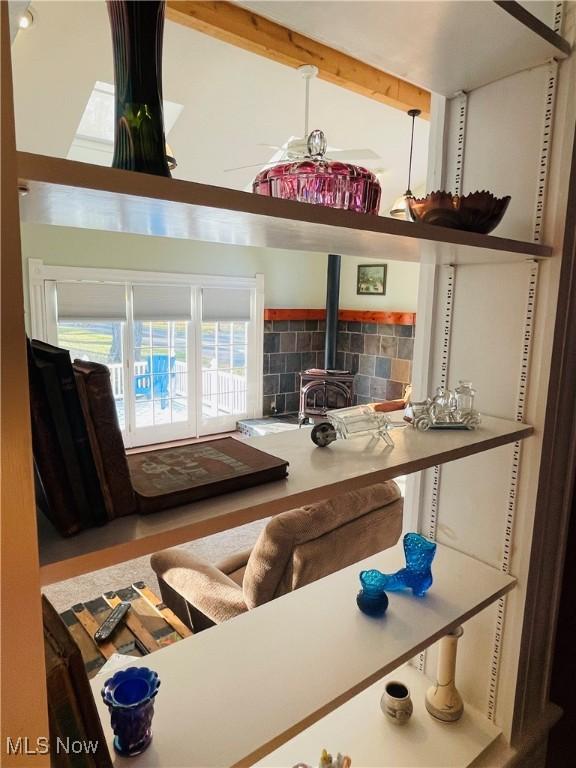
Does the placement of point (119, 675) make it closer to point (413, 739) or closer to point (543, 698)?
point (413, 739)

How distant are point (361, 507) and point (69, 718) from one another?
4.62 feet

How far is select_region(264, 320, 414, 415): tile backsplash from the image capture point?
5.69m

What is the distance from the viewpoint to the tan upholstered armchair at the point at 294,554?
1.66 meters

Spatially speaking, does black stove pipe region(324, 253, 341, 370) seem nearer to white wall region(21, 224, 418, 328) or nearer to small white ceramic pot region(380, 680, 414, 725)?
white wall region(21, 224, 418, 328)

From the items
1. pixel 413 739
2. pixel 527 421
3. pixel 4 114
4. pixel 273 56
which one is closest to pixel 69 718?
pixel 4 114

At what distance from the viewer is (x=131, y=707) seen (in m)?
0.67

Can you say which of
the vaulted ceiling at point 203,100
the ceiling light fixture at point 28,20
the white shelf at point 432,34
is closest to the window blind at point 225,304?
the vaulted ceiling at point 203,100

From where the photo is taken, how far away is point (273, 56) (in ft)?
9.23

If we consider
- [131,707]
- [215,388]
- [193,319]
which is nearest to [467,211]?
[131,707]

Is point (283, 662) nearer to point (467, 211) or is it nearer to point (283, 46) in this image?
point (467, 211)

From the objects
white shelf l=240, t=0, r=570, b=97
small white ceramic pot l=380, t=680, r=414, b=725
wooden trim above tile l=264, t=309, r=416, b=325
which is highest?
white shelf l=240, t=0, r=570, b=97

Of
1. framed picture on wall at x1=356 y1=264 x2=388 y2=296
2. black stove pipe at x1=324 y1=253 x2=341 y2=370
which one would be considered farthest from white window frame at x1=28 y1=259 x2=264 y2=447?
framed picture on wall at x1=356 y1=264 x2=388 y2=296

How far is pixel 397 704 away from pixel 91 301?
4.32 metres

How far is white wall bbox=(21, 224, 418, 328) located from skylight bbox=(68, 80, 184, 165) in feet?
2.22
